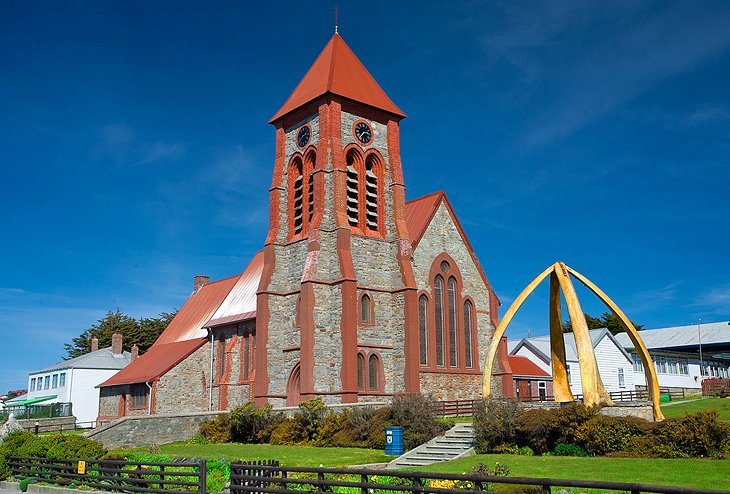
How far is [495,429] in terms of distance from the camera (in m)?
25.7

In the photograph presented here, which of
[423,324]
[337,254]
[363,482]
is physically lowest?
[363,482]

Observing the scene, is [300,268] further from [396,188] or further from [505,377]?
[505,377]

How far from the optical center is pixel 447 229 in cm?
4566

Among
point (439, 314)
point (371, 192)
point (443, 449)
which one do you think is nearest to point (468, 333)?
point (439, 314)

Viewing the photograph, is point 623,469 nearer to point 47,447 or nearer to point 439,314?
point 47,447

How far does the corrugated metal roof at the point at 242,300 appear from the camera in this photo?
4806 centimetres

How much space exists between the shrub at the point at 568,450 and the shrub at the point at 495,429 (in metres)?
1.74

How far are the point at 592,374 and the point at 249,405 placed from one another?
1710 centimetres

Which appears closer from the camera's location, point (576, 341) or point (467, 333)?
point (576, 341)

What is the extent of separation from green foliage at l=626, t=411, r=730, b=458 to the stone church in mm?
18222

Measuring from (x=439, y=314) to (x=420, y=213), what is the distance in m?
6.53

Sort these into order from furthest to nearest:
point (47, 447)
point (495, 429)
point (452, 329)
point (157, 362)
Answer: point (157, 362), point (452, 329), point (495, 429), point (47, 447)

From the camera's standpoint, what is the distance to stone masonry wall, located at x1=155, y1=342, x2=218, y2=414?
4888cm

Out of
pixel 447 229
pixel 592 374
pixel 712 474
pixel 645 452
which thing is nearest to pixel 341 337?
pixel 447 229
